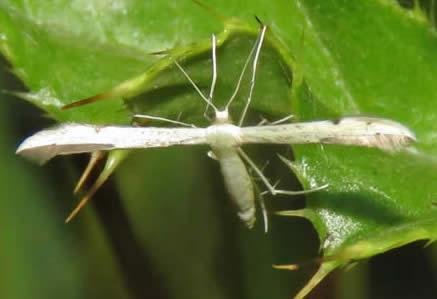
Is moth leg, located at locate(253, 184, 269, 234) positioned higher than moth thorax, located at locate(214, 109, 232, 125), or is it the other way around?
moth thorax, located at locate(214, 109, 232, 125)

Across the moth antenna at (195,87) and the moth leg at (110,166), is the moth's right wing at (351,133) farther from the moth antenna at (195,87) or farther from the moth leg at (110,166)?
the moth leg at (110,166)

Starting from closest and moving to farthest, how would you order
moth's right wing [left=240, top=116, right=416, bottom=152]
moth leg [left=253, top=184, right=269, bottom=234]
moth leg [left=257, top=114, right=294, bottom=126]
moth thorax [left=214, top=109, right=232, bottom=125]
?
moth's right wing [left=240, top=116, right=416, bottom=152] → moth leg [left=257, top=114, right=294, bottom=126] → moth thorax [left=214, top=109, right=232, bottom=125] → moth leg [left=253, top=184, right=269, bottom=234]

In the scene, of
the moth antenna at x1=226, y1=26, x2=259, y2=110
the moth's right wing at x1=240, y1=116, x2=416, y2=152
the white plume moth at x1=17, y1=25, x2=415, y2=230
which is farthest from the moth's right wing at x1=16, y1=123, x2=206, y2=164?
the moth's right wing at x1=240, y1=116, x2=416, y2=152

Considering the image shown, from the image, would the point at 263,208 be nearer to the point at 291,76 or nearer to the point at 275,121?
the point at 275,121

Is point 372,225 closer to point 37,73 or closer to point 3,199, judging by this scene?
point 37,73

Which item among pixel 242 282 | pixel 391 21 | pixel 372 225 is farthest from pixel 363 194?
pixel 242 282

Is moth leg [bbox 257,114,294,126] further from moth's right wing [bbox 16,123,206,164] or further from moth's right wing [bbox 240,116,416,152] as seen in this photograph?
moth's right wing [bbox 16,123,206,164]

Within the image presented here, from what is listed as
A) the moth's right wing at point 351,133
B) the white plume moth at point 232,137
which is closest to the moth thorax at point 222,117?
the white plume moth at point 232,137

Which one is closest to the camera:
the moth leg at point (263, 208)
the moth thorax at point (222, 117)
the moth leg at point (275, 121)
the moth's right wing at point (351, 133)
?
the moth's right wing at point (351, 133)
